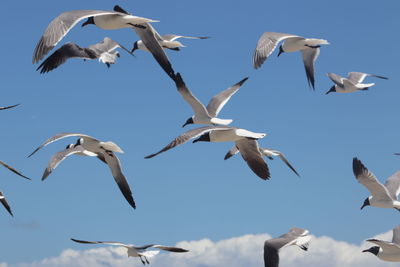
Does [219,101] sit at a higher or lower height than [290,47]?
lower

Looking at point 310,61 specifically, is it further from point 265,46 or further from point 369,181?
point 369,181

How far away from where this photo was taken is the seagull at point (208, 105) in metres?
17.3

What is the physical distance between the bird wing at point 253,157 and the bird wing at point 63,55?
5.11 meters

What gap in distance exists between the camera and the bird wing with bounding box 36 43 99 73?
17.0 metres

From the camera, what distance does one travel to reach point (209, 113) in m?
18.2

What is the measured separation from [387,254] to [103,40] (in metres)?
11.6

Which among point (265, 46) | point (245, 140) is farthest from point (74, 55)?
point (245, 140)

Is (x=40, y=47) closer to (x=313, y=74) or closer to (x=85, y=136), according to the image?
(x=85, y=136)

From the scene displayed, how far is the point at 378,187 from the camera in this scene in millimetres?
17234

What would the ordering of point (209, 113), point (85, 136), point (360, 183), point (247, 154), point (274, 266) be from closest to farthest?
1. point (274, 266)
2. point (85, 136)
3. point (247, 154)
4. point (360, 183)
5. point (209, 113)

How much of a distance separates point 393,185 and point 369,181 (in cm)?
136

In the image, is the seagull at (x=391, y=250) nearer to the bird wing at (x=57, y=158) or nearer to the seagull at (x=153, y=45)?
the seagull at (x=153, y=45)

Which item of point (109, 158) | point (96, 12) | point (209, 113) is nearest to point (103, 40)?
point (209, 113)

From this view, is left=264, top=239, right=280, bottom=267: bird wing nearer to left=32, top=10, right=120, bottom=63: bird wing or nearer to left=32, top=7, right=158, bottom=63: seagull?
left=32, top=7, right=158, bottom=63: seagull
